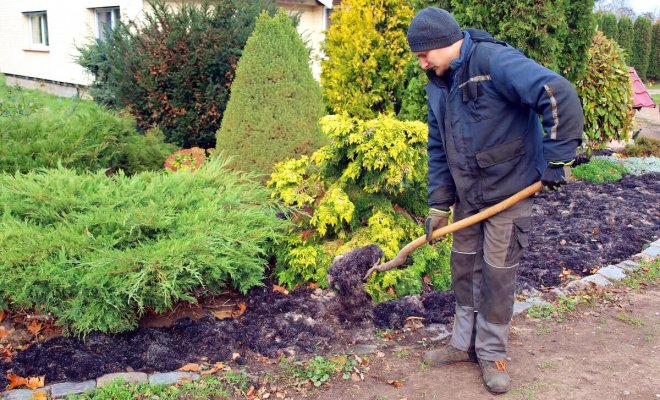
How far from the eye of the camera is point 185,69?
22.9 ft

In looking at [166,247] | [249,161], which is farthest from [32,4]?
[166,247]

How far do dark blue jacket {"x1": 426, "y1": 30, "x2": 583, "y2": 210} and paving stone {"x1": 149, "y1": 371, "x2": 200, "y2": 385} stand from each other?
5.84ft

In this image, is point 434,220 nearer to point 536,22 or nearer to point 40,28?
point 536,22

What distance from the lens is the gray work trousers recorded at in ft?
10.8

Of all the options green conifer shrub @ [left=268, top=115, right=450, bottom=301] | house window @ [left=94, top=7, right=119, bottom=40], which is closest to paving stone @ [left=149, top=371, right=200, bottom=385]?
green conifer shrub @ [left=268, top=115, right=450, bottom=301]

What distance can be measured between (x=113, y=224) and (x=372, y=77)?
13.5 feet

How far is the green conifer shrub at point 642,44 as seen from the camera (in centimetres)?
2755

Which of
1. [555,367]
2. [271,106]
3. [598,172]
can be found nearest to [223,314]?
[271,106]

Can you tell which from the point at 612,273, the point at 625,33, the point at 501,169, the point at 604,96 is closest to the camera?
the point at 501,169

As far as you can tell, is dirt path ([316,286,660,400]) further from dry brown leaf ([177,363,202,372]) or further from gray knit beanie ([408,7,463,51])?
gray knit beanie ([408,7,463,51])

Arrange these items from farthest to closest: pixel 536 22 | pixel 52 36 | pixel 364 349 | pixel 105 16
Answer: pixel 52 36 → pixel 105 16 → pixel 536 22 → pixel 364 349

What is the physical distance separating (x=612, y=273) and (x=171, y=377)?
359 cm

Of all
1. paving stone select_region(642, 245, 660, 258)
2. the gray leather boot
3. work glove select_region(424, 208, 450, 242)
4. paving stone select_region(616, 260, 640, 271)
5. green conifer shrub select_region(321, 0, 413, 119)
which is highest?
green conifer shrub select_region(321, 0, 413, 119)

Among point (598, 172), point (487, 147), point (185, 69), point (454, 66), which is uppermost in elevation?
point (454, 66)
